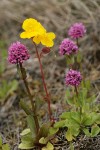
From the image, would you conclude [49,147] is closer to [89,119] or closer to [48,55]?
[89,119]

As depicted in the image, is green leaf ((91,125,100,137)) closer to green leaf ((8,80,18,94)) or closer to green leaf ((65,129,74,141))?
green leaf ((65,129,74,141))

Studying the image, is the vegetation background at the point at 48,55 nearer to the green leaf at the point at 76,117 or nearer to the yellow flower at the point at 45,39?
the green leaf at the point at 76,117

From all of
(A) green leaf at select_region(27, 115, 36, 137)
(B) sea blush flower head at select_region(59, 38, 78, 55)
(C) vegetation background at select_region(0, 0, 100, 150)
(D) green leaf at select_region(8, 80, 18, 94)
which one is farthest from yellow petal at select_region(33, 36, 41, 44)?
(D) green leaf at select_region(8, 80, 18, 94)

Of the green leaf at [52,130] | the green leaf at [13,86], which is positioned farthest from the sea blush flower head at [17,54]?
the green leaf at [13,86]

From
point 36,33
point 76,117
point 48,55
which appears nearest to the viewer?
point 36,33

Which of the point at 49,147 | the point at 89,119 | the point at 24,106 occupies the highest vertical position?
the point at 24,106

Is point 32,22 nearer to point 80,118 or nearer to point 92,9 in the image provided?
point 80,118

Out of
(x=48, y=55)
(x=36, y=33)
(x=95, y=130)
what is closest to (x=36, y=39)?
(x=36, y=33)

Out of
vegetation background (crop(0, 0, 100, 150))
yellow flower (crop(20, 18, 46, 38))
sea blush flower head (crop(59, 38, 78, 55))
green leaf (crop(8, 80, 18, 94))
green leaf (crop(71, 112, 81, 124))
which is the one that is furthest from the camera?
green leaf (crop(8, 80, 18, 94))

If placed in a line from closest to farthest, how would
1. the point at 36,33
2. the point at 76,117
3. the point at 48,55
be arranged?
the point at 36,33 → the point at 76,117 → the point at 48,55

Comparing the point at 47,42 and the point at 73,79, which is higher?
the point at 47,42

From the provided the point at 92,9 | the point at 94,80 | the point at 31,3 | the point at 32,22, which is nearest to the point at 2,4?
the point at 31,3
